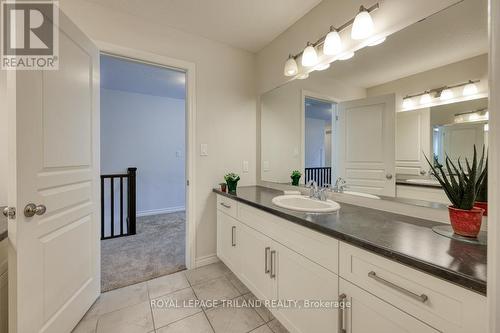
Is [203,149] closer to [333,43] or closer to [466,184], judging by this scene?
[333,43]

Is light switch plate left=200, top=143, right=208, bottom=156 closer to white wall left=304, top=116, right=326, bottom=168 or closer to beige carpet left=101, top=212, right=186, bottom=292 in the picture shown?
white wall left=304, top=116, right=326, bottom=168

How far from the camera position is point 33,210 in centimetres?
104

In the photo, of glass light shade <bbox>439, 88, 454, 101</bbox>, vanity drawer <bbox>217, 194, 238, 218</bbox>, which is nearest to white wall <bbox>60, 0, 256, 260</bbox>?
vanity drawer <bbox>217, 194, 238, 218</bbox>

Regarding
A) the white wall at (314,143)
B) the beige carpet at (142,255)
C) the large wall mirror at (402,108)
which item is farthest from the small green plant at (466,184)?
the beige carpet at (142,255)

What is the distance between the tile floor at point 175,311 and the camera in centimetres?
139

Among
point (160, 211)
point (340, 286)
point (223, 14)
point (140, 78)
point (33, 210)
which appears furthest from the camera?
point (160, 211)

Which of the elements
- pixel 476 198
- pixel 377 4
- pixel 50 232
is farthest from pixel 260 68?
pixel 50 232

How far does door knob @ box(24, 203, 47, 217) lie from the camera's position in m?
1.02

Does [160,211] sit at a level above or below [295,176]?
below

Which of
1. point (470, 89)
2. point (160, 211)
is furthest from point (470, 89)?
point (160, 211)

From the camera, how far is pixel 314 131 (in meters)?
1.91

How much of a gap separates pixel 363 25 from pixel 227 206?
170 cm

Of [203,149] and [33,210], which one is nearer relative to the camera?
[33,210]

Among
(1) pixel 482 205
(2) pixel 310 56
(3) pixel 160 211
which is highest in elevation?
(2) pixel 310 56
